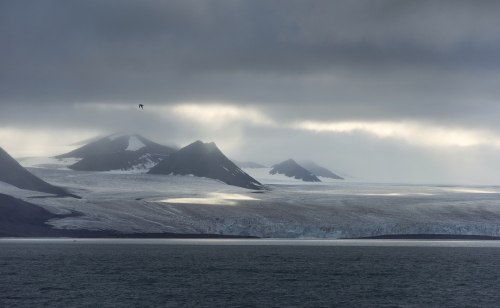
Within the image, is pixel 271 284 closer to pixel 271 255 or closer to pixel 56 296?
pixel 56 296

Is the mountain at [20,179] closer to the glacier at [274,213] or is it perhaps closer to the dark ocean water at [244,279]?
the glacier at [274,213]

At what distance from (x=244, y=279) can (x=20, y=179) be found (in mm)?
99004

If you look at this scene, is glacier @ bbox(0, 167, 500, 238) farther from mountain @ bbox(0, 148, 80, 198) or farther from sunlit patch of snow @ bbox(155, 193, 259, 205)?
mountain @ bbox(0, 148, 80, 198)

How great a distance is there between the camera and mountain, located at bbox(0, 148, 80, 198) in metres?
142

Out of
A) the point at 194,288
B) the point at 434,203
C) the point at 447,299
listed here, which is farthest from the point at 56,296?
the point at 434,203

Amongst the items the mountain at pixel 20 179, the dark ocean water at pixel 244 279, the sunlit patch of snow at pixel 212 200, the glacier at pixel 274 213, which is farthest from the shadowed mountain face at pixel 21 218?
the sunlit patch of snow at pixel 212 200

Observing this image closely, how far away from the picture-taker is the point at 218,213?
12188cm

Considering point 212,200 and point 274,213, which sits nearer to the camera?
point 274,213

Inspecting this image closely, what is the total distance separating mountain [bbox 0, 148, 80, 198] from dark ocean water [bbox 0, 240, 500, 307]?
56.3 meters

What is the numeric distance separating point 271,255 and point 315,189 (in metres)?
97.8

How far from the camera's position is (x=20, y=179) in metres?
144

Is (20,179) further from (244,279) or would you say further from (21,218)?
(244,279)

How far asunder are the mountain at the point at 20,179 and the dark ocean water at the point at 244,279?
5628cm

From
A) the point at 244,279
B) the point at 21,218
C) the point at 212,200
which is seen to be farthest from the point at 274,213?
the point at 244,279
